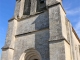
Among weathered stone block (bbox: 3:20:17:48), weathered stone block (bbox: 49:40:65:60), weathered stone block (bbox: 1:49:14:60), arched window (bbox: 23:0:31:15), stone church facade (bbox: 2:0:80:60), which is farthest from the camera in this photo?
arched window (bbox: 23:0:31:15)

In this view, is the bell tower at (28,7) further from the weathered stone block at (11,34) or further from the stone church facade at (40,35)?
the weathered stone block at (11,34)

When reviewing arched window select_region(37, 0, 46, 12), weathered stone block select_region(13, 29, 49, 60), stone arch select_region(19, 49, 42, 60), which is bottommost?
stone arch select_region(19, 49, 42, 60)

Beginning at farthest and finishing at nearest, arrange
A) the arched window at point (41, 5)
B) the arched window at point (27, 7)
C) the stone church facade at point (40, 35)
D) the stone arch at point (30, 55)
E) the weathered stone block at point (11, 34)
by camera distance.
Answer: the arched window at point (27, 7) < the arched window at point (41, 5) < the weathered stone block at point (11, 34) < the stone arch at point (30, 55) < the stone church facade at point (40, 35)

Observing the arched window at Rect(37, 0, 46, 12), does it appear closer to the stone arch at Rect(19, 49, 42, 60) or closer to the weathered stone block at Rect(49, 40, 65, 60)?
the stone arch at Rect(19, 49, 42, 60)

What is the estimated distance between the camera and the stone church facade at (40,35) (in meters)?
8.77

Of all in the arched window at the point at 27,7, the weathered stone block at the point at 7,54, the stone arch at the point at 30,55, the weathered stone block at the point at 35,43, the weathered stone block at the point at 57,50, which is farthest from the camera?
the arched window at the point at 27,7

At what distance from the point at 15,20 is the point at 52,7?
11.5 ft

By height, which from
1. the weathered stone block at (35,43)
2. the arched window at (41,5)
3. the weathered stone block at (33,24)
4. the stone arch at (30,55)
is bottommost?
the stone arch at (30,55)

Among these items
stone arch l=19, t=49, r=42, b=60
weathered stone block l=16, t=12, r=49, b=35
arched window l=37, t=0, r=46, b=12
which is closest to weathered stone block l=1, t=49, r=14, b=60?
stone arch l=19, t=49, r=42, b=60

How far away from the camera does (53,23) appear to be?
9.52 meters

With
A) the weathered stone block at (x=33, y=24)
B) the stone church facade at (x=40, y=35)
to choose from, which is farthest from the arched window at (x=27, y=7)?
the weathered stone block at (x=33, y=24)

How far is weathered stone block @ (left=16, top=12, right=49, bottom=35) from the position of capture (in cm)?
1030

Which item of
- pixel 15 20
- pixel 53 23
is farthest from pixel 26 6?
pixel 53 23

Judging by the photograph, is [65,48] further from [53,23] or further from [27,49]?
[27,49]
